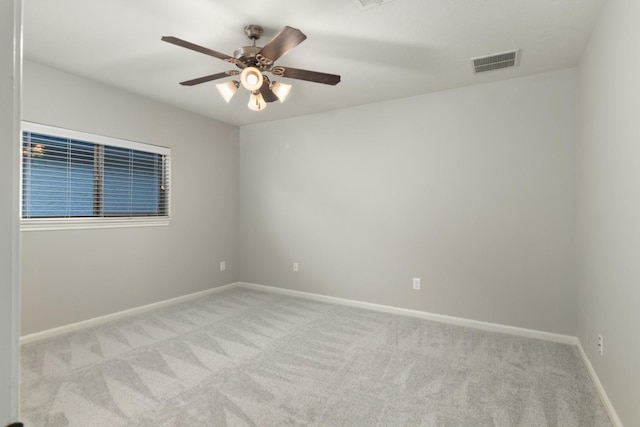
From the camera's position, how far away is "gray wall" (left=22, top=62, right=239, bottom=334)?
3.00m

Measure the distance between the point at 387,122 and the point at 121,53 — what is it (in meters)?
2.65

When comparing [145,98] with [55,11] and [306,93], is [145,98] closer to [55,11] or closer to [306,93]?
[55,11]

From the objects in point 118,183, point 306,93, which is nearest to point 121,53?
point 118,183

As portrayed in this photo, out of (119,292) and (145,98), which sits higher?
(145,98)

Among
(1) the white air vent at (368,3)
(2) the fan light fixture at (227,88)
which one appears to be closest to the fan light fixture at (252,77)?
(2) the fan light fixture at (227,88)

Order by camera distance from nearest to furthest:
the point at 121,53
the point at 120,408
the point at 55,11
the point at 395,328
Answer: the point at 120,408 → the point at 55,11 → the point at 121,53 → the point at 395,328

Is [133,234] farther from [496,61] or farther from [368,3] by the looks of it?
[496,61]

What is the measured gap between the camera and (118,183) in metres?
3.64

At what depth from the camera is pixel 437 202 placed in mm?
3523

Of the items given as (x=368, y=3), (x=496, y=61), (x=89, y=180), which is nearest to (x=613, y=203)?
(x=496, y=61)

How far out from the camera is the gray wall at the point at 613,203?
5.34 feet

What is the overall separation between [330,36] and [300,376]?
2.48 metres

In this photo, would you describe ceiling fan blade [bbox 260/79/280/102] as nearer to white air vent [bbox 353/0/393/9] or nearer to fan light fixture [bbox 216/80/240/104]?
fan light fixture [bbox 216/80/240/104]

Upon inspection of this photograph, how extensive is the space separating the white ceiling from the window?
0.67 m
